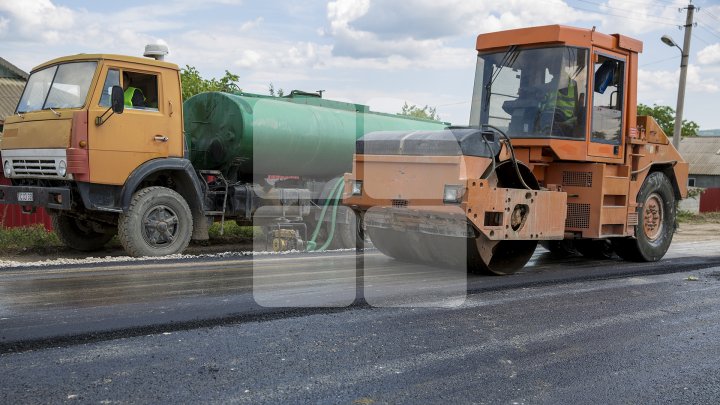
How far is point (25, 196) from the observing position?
367 inches

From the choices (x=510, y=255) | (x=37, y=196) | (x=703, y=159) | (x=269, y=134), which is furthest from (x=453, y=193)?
(x=703, y=159)

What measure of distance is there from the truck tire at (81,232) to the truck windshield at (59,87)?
5.39ft

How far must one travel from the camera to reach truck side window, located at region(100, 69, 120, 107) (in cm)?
906

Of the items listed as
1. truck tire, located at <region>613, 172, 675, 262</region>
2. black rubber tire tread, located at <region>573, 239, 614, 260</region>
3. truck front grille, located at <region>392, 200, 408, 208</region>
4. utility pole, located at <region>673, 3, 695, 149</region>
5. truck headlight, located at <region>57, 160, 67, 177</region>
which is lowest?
black rubber tire tread, located at <region>573, 239, 614, 260</region>

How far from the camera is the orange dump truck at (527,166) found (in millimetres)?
7402

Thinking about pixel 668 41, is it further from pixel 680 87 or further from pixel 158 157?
pixel 158 157

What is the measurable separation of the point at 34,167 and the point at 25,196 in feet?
1.31

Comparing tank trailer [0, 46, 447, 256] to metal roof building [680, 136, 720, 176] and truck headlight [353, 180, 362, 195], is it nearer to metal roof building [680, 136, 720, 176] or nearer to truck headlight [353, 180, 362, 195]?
truck headlight [353, 180, 362, 195]

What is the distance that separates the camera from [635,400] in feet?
12.9

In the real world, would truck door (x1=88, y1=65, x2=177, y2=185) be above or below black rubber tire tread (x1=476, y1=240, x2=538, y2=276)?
above

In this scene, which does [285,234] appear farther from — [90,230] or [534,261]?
[534,261]

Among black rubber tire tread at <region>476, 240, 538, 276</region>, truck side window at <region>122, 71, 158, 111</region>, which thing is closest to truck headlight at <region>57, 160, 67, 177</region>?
truck side window at <region>122, 71, 158, 111</region>

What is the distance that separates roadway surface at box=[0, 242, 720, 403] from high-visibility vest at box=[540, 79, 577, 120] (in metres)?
1.99

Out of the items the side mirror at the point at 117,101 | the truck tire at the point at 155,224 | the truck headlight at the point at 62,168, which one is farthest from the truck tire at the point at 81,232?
the side mirror at the point at 117,101
